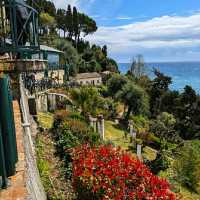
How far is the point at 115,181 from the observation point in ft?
37.2

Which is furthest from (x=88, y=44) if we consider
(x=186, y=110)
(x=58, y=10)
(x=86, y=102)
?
(x=86, y=102)

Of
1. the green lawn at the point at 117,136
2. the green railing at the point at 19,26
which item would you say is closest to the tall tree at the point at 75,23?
the green lawn at the point at 117,136

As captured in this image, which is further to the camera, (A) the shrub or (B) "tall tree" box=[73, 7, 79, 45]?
(B) "tall tree" box=[73, 7, 79, 45]

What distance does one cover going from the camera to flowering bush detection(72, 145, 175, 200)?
431 inches

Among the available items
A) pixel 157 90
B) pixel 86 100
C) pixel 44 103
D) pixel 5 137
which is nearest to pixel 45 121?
pixel 44 103

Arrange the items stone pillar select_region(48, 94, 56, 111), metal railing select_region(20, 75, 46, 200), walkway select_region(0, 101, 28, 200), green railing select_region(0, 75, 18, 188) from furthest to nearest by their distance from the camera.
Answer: stone pillar select_region(48, 94, 56, 111) → metal railing select_region(20, 75, 46, 200) → green railing select_region(0, 75, 18, 188) → walkway select_region(0, 101, 28, 200)

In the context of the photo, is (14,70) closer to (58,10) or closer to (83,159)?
(83,159)

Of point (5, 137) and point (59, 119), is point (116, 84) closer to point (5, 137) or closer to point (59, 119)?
point (59, 119)

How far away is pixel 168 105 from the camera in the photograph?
5738cm

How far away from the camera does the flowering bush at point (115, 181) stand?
10.9 meters

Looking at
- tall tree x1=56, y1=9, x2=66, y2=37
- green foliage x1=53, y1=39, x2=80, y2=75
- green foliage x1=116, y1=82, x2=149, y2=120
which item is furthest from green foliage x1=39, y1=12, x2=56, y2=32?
green foliage x1=116, y1=82, x2=149, y2=120

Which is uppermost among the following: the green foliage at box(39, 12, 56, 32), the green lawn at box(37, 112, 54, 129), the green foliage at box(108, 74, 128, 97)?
the green foliage at box(39, 12, 56, 32)

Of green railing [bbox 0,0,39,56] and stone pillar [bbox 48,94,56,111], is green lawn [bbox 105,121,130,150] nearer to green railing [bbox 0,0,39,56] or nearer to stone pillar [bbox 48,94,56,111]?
stone pillar [bbox 48,94,56,111]

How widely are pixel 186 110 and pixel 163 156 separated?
30.4 metres
